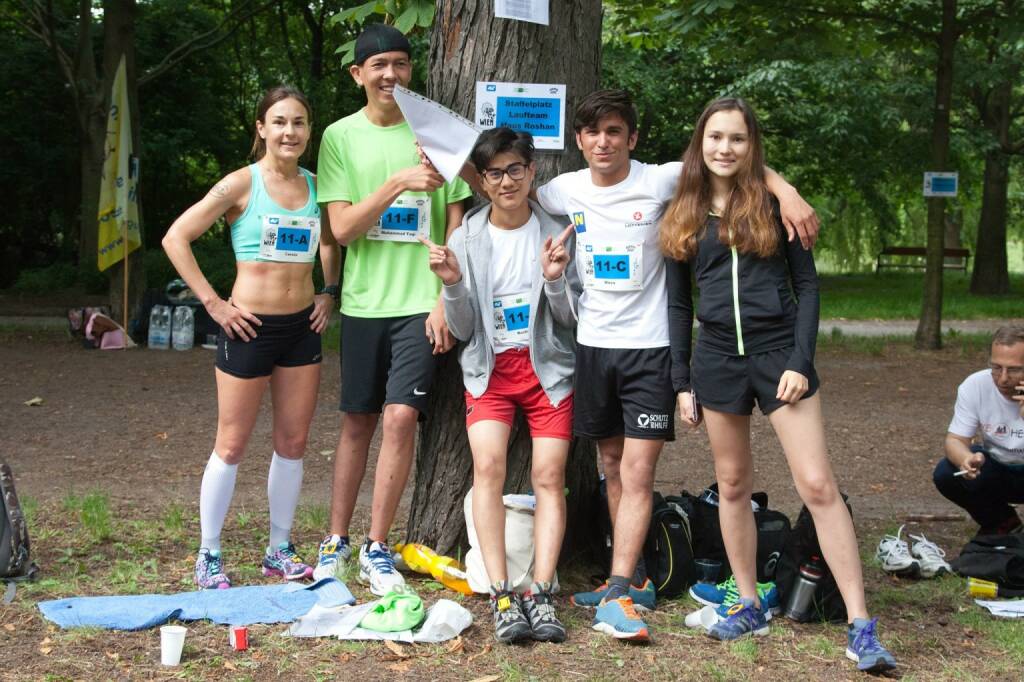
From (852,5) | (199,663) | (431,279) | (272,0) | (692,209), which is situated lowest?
(199,663)

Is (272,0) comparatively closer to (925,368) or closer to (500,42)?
(925,368)

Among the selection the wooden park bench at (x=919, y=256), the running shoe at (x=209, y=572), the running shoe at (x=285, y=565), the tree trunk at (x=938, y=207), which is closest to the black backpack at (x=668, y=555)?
the running shoe at (x=285, y=565)

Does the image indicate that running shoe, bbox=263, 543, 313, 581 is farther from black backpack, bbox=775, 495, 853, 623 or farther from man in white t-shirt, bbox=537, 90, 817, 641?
black backpack, bbox=775, 495, 853, 623

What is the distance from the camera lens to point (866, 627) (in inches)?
161

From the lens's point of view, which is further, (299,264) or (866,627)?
(299,264)

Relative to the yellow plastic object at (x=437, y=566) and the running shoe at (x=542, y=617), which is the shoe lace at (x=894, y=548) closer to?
the running shoe at (x=542, y=617)

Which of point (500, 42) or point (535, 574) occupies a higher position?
point (500, 42)

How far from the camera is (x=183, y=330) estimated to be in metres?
13.8

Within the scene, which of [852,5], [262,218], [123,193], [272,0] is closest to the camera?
[262,218]

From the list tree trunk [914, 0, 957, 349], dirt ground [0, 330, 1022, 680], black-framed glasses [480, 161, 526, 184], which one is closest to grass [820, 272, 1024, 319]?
tree trunk [914, 0, 957, 349]

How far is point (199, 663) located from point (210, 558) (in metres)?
0.91

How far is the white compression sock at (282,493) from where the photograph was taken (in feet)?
16.6

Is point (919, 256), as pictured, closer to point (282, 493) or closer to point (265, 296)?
point (282, 493)

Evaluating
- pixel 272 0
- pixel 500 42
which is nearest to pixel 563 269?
pixel 500 42
